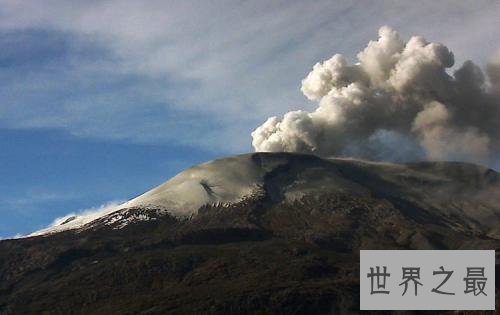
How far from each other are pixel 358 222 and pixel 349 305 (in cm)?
6109

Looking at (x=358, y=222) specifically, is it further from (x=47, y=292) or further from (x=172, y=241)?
(x=47, y=292)

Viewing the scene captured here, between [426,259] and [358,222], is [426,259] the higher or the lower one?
the lower one

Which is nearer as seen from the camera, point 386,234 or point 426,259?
point 426,259

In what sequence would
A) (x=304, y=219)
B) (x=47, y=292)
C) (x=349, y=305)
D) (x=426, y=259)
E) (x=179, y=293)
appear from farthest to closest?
(x=304, y=219) → (x=47, y=292) → (x=179, y=293) → (x=349, y=305) → (x=426, y=259)

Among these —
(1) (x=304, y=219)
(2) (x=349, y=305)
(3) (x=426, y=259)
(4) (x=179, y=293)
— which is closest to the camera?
(3) (x=426, y=259)

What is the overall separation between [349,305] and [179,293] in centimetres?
3125

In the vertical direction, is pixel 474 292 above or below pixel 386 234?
below

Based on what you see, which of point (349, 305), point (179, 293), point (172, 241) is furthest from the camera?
point (172, 241)

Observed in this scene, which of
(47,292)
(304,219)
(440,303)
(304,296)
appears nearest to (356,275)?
(304,296)

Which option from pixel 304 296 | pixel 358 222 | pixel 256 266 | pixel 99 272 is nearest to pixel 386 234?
pixel 358 222

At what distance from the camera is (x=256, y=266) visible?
155 meters

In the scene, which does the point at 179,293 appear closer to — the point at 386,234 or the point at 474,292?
the point at 386,234

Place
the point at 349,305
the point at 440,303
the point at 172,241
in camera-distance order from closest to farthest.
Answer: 1. the point at 440,303
2. the point at 349,305
3. the point at 172,241

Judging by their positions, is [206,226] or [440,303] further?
[206,226]
